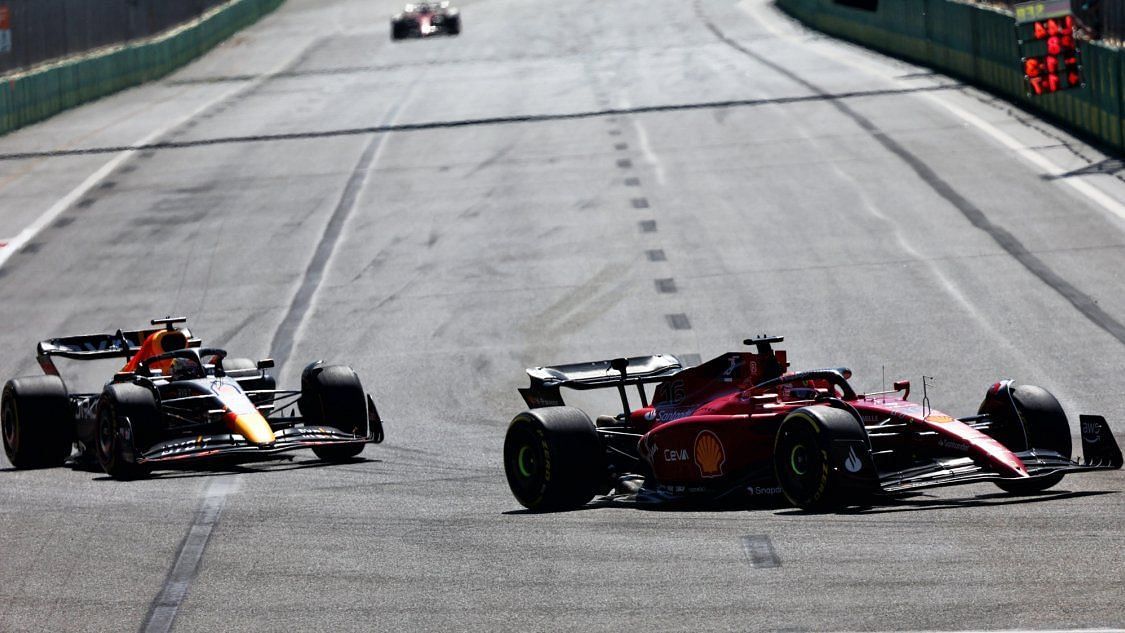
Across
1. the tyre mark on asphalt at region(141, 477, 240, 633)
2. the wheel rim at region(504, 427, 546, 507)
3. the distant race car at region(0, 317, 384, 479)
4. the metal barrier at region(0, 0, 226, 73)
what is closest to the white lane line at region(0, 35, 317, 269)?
Answer: the metal barrier at region(0, 0, 226, 73)

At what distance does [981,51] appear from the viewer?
3903 centimetres

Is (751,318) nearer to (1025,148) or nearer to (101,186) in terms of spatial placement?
(1025,148)

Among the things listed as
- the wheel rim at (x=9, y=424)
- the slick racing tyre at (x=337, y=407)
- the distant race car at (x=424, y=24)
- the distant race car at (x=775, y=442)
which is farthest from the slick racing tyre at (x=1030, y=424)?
the distant race car at (x=424, y=24)

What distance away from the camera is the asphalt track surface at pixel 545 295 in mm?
9773

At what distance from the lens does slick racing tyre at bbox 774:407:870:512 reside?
10.6m

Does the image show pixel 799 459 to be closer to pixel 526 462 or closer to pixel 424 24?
pixel 526 462

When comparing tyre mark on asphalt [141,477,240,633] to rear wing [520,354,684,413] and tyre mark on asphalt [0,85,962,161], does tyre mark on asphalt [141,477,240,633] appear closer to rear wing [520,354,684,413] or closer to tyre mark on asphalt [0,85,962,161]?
rear wing [520,354,684,413]

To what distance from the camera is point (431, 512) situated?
41.6ft

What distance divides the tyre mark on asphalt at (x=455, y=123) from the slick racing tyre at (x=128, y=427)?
80.8 feet

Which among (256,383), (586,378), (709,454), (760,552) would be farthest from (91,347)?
(760,552)

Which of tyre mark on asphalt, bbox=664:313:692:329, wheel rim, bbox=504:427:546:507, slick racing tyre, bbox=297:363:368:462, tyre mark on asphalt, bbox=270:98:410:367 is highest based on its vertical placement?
wheel rim, bbox=504:427:546:507

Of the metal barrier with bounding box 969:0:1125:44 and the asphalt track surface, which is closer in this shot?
the asphalt track surface

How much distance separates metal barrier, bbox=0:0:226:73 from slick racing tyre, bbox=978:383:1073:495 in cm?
4017

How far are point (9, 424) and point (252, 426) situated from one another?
10.2 feet
